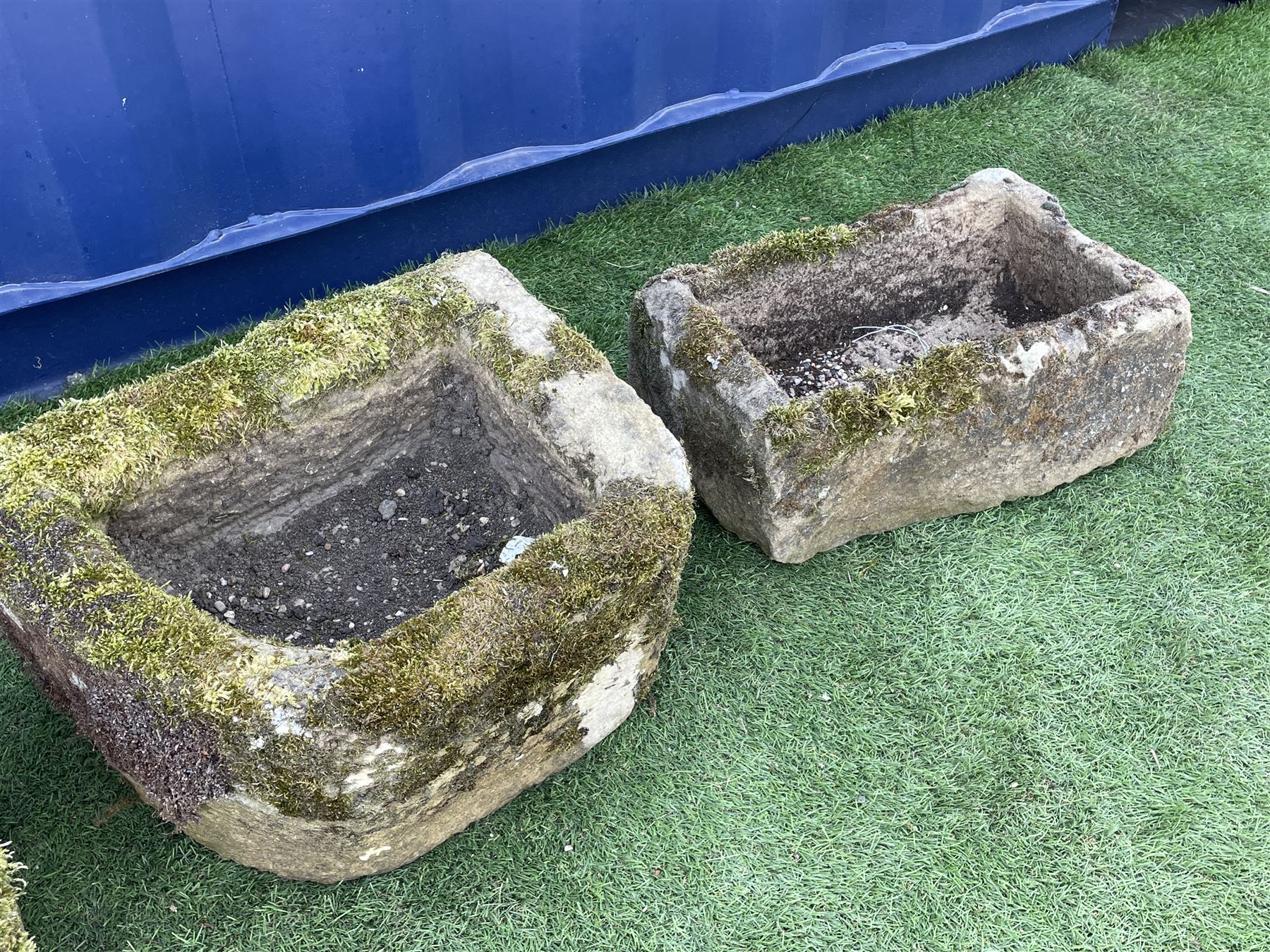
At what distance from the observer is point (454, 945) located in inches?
91.8

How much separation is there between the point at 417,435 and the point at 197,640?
0.96 metres

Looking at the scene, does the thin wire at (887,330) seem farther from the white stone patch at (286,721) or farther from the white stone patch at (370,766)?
the white stone patch at (286,721)

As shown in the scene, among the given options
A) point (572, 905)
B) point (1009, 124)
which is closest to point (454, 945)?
point (572, 905)

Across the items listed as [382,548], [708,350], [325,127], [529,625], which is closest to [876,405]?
[708,350]

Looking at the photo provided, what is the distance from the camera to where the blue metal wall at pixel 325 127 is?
2951mm

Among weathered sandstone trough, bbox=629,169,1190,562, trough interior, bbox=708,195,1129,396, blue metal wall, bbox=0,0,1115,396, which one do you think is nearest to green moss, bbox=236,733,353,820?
weathered sandstone trough, bbox=629,169,1190,562

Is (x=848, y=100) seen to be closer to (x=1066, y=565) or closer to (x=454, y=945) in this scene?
(x=1066, y=565)

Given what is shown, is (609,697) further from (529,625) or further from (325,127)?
(325,127)

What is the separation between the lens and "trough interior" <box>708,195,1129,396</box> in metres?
3.17

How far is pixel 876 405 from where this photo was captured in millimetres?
2666

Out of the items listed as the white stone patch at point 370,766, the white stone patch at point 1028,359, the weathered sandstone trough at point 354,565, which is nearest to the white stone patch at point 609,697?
A: the weathered sandstone trough at point 354,565

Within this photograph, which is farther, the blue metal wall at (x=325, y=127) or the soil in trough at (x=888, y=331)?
the soil in trough at (x=888, y=331)

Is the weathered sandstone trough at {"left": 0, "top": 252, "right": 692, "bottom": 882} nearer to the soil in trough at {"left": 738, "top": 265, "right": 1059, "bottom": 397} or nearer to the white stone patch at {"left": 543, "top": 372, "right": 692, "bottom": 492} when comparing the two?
the white stone patch at {"left": 543, "top": 372, "right": 692, "bottom": 492}

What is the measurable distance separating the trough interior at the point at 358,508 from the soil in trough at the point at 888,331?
91 cm
